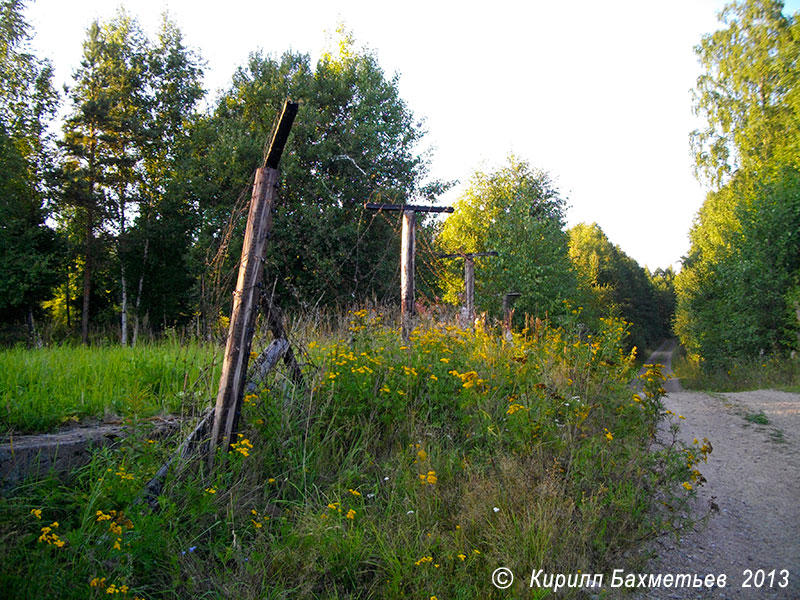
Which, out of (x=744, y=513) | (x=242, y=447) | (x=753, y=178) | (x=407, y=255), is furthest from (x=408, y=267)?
(x=753, y=178)

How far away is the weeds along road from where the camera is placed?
11.2 feet

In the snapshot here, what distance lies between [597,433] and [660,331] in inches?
3094

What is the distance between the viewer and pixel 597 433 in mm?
4691

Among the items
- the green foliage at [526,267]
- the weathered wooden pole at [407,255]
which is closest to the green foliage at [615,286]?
the green foliage at [526,267]

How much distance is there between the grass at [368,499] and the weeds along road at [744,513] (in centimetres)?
31

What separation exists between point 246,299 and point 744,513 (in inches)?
185

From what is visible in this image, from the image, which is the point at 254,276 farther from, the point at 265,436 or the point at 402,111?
the point at 402,111

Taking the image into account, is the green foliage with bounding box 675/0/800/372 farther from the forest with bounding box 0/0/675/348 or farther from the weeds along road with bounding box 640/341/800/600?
the weeds along road with bounding box 640/341/800/600

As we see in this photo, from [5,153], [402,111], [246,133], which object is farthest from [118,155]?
[402,111]

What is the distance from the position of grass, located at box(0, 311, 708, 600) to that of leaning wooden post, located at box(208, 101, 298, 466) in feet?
0.94

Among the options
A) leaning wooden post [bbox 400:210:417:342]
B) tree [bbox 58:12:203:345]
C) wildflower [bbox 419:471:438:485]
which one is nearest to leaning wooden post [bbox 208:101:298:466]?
wildflower [bbox 419:471:438:485]

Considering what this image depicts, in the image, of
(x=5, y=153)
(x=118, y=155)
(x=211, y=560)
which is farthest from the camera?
(x=118, y=155)

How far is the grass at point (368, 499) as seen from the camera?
9.16 feet

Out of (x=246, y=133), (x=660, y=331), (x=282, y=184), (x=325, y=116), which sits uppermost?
(x=325, y=116)
